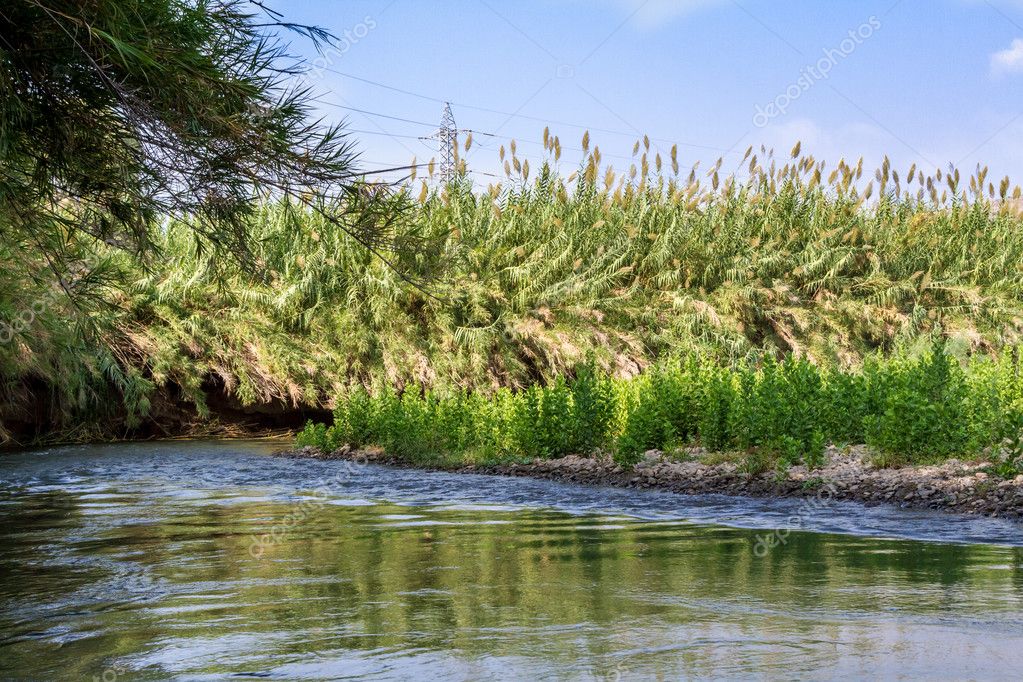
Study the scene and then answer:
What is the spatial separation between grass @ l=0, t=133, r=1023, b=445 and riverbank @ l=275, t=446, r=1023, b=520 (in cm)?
345

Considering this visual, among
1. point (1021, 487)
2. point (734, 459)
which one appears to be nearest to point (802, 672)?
point (1021, 487)

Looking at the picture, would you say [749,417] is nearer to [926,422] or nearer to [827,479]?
[827,479]

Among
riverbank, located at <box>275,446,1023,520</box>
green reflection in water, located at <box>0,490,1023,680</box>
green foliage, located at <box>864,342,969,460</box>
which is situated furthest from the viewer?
green foliage, located at <box>864,342,969,460</box>

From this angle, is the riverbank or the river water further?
the riverbank

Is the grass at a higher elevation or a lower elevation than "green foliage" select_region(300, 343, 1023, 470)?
higher

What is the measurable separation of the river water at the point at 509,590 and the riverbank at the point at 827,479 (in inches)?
17.0

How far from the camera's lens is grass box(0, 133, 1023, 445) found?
20703 millimetres

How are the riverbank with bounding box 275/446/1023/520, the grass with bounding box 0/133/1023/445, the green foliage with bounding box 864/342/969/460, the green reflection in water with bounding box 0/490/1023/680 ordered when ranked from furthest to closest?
1. the grass with bounding box 0/133/1023/445
2. the green foliage with bounding box 864/342/969/460
3. the riverbank with bounding box 275/446/1023/520
4. the green reflection in water with bounding box 0/490/1023/680

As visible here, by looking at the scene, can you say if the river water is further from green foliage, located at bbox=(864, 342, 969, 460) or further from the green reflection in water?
green foliage, located at bbox=(864, 342, 969, 460)

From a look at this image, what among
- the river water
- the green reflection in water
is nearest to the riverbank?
the river water

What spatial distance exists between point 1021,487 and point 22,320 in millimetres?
11007

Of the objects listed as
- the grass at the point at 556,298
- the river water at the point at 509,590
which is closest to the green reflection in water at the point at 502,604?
the river water at the point at 509,590

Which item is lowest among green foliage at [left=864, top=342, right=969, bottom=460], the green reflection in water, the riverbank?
the green reflection in water

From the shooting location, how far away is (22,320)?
13.1 metres
